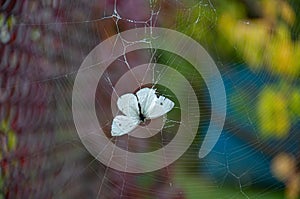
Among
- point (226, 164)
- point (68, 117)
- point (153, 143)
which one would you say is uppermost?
point (68, 117)

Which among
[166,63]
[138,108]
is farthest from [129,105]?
[166,63]

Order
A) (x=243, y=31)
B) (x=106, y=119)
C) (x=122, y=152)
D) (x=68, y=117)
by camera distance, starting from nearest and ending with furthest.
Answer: (x=68, y=117)
(x=106, y=119)
(x=122, y=152)
(x=243, y=31)

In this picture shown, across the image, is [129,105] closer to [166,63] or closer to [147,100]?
[147,100]

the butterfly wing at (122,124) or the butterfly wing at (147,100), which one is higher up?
the butterfly wing at (147,100)

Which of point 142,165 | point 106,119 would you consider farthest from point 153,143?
point 106,119

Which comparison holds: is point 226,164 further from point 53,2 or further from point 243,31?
point 53,2
